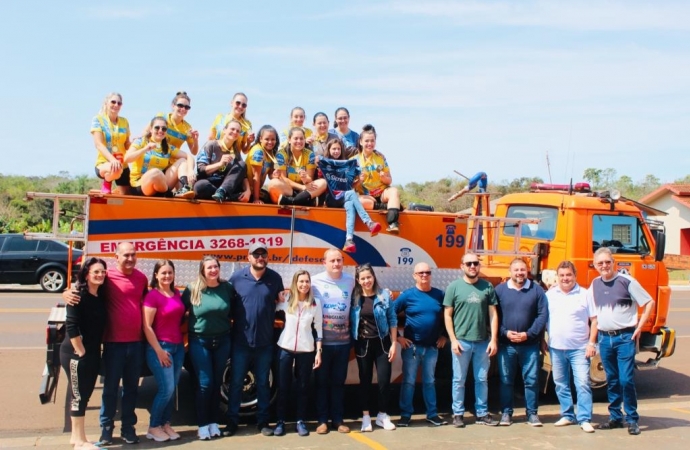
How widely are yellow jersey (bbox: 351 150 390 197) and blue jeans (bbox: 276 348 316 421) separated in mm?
2393

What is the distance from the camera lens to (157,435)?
21.5ft

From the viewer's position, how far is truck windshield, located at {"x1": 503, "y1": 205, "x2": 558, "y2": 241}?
370 inches

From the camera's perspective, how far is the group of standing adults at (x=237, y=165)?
7.57 meters

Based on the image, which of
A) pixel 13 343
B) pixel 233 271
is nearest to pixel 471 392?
pixel 233 271

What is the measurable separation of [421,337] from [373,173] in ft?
7.24

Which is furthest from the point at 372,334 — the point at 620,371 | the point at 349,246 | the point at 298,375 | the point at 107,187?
the point at 107,187

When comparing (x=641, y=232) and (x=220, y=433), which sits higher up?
(x=641, y=232)

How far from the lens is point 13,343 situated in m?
11.3

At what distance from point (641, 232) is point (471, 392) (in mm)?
3127

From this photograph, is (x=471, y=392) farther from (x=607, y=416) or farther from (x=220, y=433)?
(x=220, y=433)

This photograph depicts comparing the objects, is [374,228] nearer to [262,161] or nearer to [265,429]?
[262,161]

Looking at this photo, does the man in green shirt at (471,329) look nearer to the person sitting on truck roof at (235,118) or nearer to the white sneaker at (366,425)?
the white sneaker at (366,425)

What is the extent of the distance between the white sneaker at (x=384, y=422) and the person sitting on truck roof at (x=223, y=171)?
269 centimetres

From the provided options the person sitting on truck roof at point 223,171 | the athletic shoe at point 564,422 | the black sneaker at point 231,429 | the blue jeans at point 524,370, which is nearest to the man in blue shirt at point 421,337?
→ the blue jeans at point 524,370
